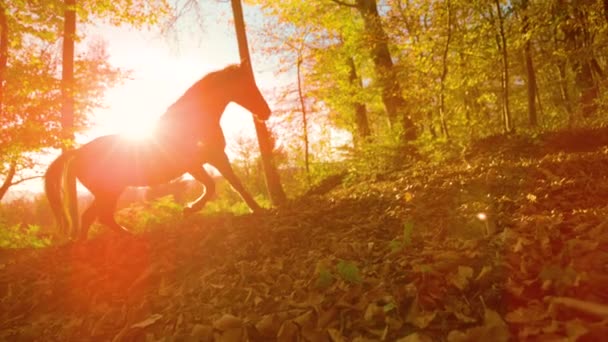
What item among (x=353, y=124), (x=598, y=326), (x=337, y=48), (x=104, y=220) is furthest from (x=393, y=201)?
(x=353, y=124)

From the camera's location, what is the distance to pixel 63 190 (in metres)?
4.68

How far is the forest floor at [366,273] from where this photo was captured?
5.72ft

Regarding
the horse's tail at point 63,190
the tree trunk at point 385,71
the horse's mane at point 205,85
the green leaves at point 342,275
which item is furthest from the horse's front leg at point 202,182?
the tree trunk at point 385,71

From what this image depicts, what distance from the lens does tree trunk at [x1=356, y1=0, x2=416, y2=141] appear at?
10422 millimetres

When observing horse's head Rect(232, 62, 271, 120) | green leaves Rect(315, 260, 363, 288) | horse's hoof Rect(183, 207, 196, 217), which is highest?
horse's head Rect(232, 62, 271, 120)

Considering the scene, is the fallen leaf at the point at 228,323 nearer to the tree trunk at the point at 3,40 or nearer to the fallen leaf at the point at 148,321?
the fallen leaf at the point at 148,321

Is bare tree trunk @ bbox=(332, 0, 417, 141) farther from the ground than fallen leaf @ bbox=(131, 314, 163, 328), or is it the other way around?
bare tree trunk @ bbox=(332, 0, 417, 141)

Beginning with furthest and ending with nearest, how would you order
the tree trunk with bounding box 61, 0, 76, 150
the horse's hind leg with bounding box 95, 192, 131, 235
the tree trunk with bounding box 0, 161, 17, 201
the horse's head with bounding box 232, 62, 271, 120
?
1. the tree trunk with bounding box 0, 161, 17, 201
2. the tree trunk with bounding box 61, 0, 76, 150
3. the horse's head with bounding box 232, 62, 271, 120
4. the horse's hind leg with bounding box 95, 192, 131, 235

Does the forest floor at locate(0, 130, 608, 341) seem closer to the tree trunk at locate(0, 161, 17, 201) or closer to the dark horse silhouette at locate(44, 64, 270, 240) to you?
the dark horse silhouette at locate(44, 64, 270, 240)

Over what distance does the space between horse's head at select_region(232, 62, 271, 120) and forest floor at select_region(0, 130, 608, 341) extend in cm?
201

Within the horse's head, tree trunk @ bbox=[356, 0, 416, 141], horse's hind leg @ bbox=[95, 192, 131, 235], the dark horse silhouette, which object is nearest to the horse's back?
the dark horse silhouette

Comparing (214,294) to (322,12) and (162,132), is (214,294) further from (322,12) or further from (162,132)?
(322,12)

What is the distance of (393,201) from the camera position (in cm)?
425

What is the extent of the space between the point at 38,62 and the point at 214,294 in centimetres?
968
